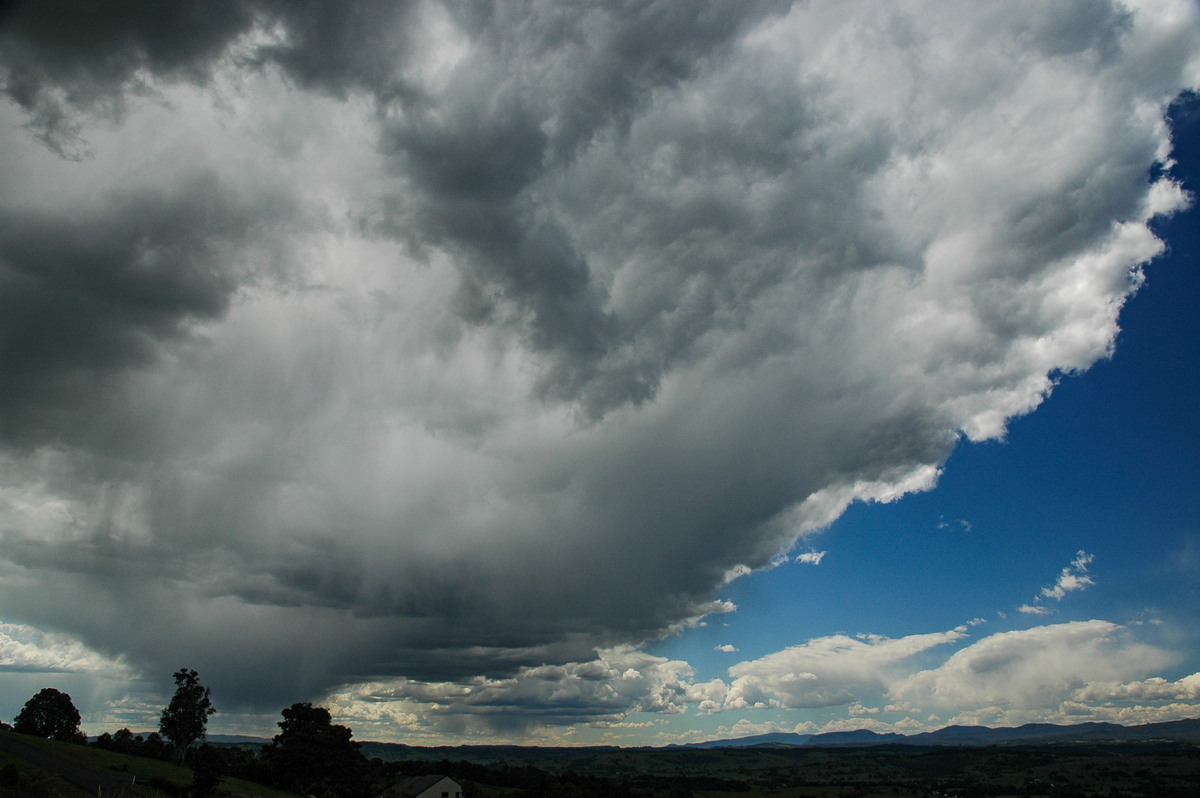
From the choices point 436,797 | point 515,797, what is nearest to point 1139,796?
point 515,797

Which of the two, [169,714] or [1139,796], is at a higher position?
[169,714]

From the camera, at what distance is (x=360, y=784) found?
119 metres

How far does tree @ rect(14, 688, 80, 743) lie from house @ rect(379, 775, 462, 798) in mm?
72405

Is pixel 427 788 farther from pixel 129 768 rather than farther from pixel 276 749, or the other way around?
pixel 129 768

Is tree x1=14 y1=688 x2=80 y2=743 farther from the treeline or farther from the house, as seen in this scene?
the house

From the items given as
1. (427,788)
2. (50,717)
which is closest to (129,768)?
(427,788)

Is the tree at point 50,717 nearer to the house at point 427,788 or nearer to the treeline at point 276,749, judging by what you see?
the treeline at point 276,749

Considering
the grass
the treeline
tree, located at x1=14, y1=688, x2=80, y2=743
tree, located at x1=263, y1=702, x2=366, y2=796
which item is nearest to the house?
the treeline

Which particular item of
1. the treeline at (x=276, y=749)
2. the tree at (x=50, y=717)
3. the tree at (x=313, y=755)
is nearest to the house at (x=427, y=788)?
the treeline at (x=276, y=749)

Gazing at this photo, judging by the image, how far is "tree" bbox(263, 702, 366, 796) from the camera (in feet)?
371

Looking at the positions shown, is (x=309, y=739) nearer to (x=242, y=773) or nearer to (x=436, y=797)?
(x=242, y=773)

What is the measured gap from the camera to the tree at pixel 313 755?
113m

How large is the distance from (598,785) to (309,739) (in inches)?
3156

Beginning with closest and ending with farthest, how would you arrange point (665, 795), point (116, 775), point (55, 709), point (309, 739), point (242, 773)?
1. point (116, 775)
2. point (309, 739)
3. point (242, 773)
4. point (55, 709)
5. point (665, 795)
